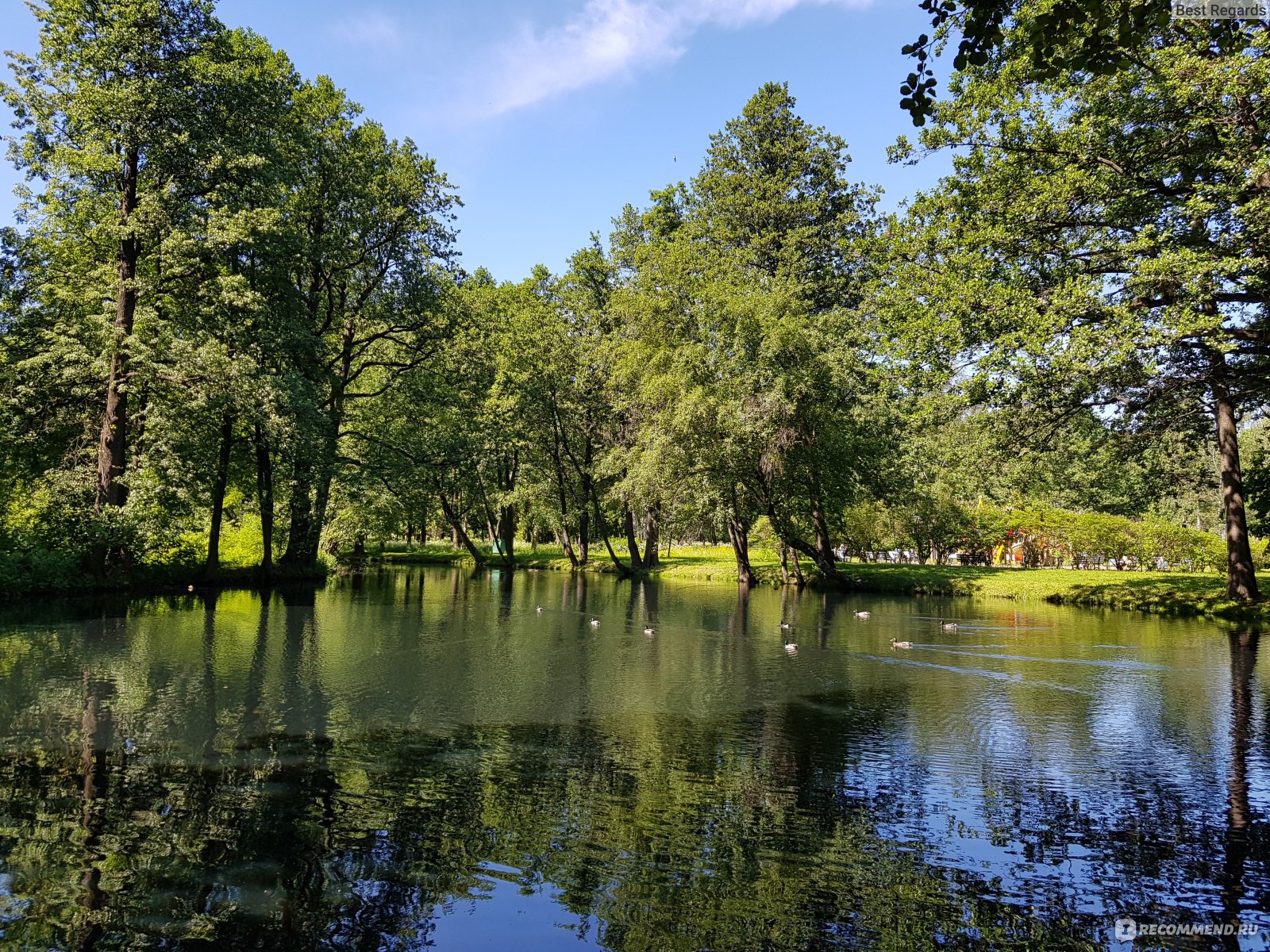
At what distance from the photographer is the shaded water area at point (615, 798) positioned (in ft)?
18.0

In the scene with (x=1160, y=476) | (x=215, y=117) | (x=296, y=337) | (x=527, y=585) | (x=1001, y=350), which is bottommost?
(x=527, y=585)

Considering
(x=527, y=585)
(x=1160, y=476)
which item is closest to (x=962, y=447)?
(x=1160, y=476)

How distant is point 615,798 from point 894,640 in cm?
1364

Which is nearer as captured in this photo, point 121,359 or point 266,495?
point 121,359

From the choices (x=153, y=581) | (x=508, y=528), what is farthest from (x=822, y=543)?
(x=153, y=581)

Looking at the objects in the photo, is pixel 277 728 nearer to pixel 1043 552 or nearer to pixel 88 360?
pixel 88 360

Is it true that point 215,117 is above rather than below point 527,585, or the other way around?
above

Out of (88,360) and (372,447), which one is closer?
(88,360)

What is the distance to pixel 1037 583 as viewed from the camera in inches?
1313

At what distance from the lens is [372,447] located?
38.2 meters

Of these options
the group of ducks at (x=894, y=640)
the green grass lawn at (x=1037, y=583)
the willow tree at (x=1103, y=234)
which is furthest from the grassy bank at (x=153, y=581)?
the willow tree at (x=1103, y=234)

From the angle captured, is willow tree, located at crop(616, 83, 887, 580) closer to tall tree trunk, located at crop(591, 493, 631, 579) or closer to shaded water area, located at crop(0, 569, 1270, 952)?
tall tree trunk, located at crop(591, 493, 631, 579)

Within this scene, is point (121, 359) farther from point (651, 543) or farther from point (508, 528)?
point (508, 528)

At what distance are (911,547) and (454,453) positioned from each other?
36.3 meters
